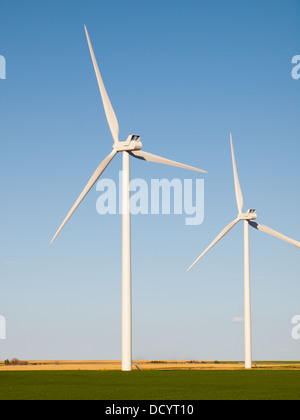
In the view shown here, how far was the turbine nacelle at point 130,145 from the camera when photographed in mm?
59312

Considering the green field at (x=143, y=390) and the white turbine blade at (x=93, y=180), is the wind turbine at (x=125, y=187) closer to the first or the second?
the white turbine blade at (x=93, y=180)

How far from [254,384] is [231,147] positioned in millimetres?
40389

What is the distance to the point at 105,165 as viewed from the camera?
59250 mm

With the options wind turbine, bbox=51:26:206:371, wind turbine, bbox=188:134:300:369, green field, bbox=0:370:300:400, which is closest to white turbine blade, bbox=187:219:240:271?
wind turbine, bbox=188:134:300:369

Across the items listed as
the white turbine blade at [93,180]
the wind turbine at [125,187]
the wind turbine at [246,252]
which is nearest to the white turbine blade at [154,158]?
the wind turbine at [125,187]

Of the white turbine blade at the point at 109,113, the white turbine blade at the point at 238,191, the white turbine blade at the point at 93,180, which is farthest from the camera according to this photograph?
the white turbine blade at the point at 238,191

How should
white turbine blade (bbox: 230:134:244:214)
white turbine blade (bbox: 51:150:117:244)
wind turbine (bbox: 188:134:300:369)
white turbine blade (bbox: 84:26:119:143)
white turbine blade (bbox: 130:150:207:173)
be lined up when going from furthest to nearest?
1. white turbine blade (bbox: 230:134:244:214)
2. wind turbine (bbox: 188:134:300:369)
3. white turbine blade (bbox: 84:26:119:143)
4. white turbine blade (bbox: 130:150:207:173)
5. white turbine blade (bbox: 51:150:117:244)

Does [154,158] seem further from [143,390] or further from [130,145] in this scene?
[143,390]

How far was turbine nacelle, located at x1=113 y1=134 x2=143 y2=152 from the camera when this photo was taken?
59312 millimetres

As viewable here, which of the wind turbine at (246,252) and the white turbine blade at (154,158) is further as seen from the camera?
the wind turbine at (246,252)

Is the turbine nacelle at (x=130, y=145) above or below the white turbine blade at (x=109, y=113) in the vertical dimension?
below

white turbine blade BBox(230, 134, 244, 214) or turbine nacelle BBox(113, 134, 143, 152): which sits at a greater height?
white turbine blade BBox(230, 134, 244, 214)

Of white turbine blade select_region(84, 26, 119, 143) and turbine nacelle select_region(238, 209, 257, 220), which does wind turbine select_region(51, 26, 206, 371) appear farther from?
turbine nacelle select_region(238, 209, 257, 220)
